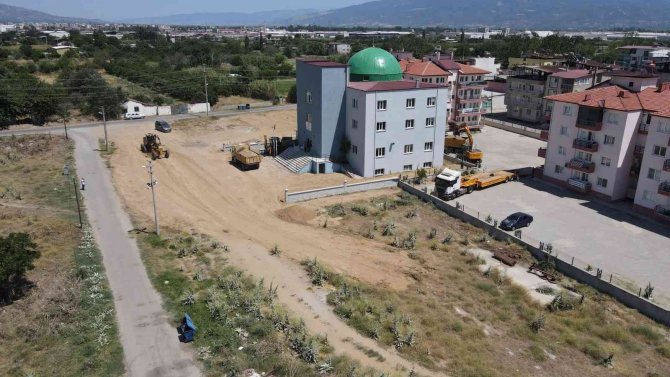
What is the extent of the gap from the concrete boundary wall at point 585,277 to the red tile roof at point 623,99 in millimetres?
15055

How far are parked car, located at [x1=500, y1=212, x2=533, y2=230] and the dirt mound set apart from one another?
1471 cm

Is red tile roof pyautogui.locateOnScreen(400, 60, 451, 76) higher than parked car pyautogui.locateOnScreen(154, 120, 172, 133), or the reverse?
red tile roof pyautogui.locateOnScreen(400, 60, 451, 76)

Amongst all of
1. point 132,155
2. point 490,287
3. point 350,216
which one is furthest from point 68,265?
point 132,155

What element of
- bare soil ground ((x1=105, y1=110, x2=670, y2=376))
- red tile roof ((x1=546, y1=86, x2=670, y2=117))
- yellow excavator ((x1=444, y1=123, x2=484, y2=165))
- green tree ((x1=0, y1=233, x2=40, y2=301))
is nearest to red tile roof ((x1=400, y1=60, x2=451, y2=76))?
yellow excavator ((x1=444, y1=123, x2=484, y2=165))

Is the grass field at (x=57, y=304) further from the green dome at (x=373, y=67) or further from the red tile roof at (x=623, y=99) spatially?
the red tile roof at (x=623, y=99)

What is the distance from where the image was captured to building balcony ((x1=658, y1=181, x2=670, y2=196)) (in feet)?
124

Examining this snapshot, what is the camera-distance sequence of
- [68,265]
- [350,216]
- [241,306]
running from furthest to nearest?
1. [350,216]
2. [68,265]
3. [241,306]

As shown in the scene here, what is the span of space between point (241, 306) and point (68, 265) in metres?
11.7

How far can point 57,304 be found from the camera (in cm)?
2528

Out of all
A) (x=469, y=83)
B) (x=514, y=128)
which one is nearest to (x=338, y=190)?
(x=469, y=83)

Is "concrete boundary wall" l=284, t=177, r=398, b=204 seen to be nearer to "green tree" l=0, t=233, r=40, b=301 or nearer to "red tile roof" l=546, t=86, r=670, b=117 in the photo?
"red tile roof" l=546, t=86, r=670, b=117

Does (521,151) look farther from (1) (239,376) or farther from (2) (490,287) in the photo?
(1) (239,376)

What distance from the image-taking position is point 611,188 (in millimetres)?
42562

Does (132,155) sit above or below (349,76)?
below
